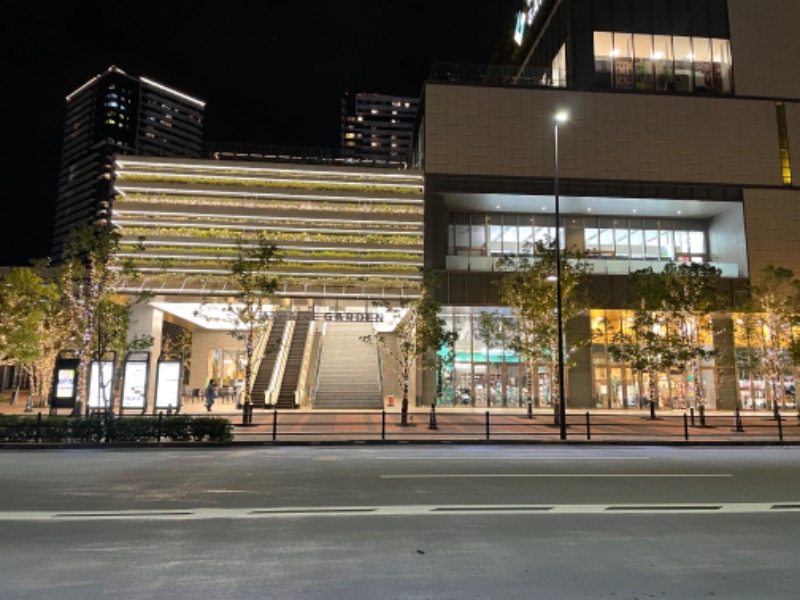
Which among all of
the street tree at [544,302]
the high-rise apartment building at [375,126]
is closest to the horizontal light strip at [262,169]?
the street tree at [544,302]

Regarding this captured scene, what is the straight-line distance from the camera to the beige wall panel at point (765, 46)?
35.8m

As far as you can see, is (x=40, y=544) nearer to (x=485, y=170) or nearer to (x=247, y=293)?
(x=247, y=293)

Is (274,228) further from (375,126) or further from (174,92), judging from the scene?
(174,92)

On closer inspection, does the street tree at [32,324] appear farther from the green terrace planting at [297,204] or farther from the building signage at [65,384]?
the green terrace planting at [297,204]

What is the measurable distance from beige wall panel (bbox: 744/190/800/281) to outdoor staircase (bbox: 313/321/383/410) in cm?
2444

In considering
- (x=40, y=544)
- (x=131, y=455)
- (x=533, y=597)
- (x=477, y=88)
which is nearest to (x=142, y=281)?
(x=131, y=455)

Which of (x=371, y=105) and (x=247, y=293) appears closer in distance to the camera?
(x=247, y=293)

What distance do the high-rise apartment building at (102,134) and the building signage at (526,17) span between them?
128 m

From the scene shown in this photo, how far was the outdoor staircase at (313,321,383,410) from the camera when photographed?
29375 mm

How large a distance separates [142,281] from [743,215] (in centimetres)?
3724

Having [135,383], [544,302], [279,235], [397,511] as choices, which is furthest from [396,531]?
[279,235]

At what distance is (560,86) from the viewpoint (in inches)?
1372

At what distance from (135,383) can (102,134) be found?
158 meters

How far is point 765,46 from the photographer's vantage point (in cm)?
3631
